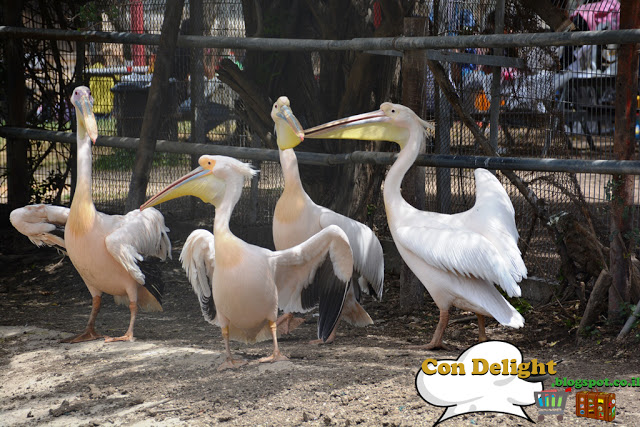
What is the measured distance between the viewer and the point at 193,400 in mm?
3686

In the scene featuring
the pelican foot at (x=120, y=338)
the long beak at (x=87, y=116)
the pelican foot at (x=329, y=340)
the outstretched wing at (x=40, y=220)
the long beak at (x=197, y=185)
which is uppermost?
the long beak at (x=87, y=116)

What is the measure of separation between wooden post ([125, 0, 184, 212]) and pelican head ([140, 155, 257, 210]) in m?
1.58

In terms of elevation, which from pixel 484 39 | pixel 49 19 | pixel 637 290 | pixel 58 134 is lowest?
pixel 637 290

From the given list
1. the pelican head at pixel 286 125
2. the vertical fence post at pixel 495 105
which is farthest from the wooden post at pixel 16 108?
the vertical fence post at pixel 495 105

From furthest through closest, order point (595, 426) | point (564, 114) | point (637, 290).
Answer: point (564, 114), point (637, 290), point (595, 426)

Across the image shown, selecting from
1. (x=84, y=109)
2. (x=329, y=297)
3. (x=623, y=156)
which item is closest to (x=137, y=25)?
(x=84, y=109)

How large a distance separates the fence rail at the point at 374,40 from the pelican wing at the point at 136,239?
4.99 ft

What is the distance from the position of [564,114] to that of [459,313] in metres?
1.78

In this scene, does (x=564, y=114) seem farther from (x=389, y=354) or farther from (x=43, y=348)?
(x=43, y=348)

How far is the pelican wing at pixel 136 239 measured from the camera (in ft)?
15.9

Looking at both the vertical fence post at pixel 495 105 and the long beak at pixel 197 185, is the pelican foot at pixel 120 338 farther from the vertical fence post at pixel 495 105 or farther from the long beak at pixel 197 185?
the vertical fence post at pixel 495 105

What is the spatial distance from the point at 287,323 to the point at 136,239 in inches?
45.5

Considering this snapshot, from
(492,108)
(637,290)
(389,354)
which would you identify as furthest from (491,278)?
(492,108)

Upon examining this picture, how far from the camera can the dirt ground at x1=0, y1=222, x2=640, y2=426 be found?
3.45 meters
